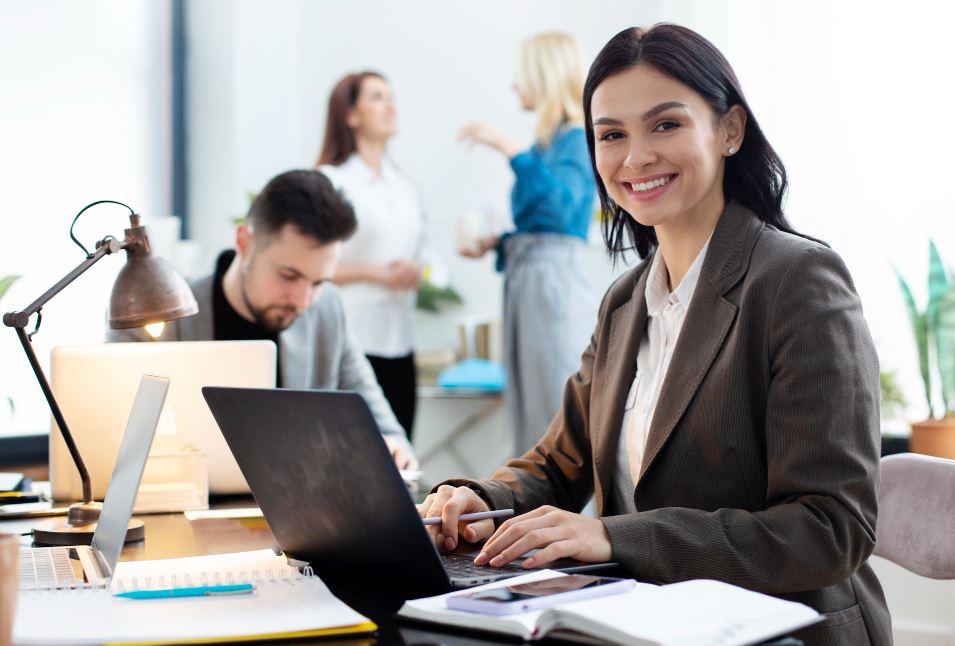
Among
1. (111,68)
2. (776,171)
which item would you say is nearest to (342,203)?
(776,171)

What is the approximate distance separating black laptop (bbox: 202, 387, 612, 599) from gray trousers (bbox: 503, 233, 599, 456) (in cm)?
249

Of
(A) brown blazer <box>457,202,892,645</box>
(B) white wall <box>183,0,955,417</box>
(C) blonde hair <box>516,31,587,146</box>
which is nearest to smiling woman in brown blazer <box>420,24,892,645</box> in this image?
(A) brown blazer <box>457,202,892,645</box>

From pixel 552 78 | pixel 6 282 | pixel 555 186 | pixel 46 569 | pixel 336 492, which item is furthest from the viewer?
pixel 552 78

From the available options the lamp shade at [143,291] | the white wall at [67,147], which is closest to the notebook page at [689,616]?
the lamp shade at [143,291]

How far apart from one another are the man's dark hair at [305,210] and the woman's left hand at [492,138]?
1431 mm

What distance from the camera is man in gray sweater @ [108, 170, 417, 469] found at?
2.51 meters

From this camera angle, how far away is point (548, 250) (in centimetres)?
379

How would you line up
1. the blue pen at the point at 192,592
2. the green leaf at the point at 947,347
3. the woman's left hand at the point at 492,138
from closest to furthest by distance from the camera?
the blue pen at the point at 192,592
the green leaf at the point at 947,347
the woman's left hand at the point at 492,138

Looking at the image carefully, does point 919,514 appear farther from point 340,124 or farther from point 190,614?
point 340,124

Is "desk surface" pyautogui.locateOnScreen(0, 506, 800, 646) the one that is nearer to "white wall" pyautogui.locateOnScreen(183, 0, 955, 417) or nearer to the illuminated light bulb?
the illuminated light bulb

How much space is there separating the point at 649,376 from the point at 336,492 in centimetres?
65

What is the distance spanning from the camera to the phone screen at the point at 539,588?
981mm

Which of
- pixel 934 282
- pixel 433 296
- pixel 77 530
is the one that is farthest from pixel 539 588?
pixel 433 296

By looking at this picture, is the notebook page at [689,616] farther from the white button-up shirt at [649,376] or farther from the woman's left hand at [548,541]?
the white button-up shirt at [649,376]
